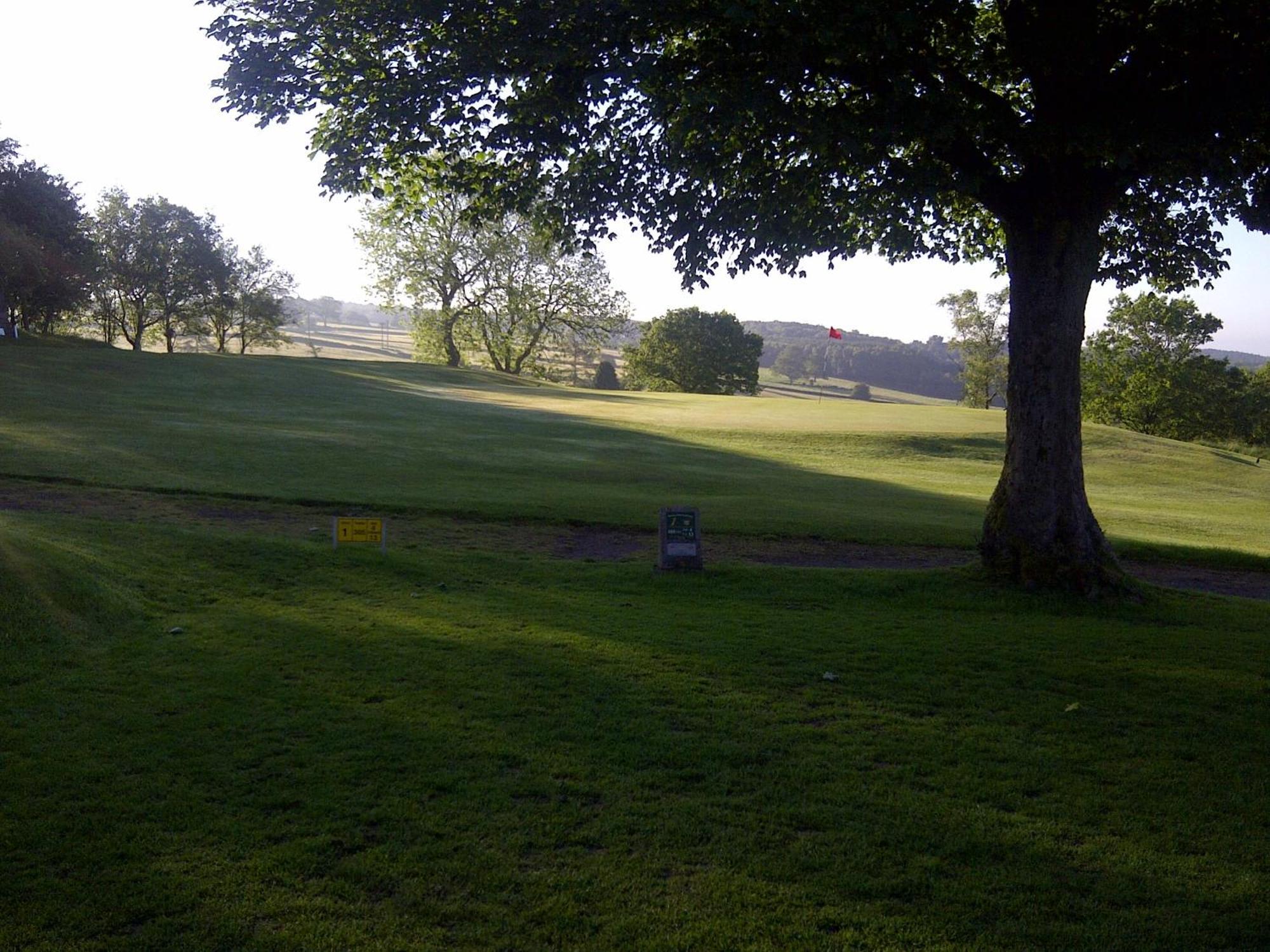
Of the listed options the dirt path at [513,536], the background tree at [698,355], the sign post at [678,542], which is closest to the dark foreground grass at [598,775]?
the sign post at [678,542]

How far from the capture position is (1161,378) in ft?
222

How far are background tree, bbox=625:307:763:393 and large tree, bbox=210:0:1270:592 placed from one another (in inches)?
3123

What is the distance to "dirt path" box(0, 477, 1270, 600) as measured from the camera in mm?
14289

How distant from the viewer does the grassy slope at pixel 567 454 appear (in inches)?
716

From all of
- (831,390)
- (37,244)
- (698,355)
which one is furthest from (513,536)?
(831,390)

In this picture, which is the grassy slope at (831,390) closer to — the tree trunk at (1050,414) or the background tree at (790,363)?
the background tree at (790,363)

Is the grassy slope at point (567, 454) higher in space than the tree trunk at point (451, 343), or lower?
lower

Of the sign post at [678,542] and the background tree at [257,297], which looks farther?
the background tree at [257,297]

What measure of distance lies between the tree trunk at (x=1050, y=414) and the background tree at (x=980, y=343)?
259 feet

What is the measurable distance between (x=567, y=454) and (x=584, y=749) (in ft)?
69.0

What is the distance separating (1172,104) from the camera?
10.7 meters

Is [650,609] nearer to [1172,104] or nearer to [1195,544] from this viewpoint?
[1172,104]

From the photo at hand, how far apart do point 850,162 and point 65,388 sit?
30.1 m

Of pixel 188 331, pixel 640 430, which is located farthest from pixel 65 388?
pixel 188 331
